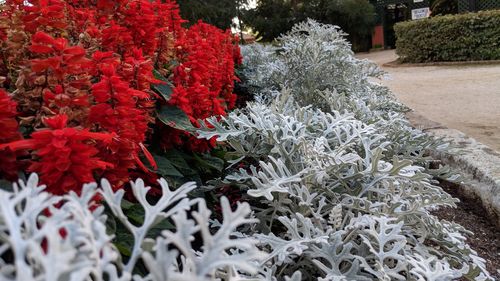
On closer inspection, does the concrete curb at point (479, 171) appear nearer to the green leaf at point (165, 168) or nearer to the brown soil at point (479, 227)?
the brown soil at point (479, 227)

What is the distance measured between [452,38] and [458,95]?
6.35 meters

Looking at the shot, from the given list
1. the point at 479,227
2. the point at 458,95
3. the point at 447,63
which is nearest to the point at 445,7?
the point at 447,63

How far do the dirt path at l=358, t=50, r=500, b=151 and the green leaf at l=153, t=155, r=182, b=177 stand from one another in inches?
107

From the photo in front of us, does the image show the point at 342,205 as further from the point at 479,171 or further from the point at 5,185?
the point at 479,171

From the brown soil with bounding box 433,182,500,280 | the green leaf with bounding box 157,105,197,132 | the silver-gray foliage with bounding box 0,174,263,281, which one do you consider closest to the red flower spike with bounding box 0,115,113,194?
the silver-gray foliage with bounding box 0,174,263,281

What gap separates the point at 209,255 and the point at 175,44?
1.64m

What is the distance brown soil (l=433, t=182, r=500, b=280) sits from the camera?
76.3 inches

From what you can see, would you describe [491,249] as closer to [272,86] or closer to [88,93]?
[88,93]

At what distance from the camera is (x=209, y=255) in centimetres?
59

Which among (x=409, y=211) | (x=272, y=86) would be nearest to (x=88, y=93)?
(x=409, y=211)

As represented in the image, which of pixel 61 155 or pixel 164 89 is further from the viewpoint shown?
pixel 164 89

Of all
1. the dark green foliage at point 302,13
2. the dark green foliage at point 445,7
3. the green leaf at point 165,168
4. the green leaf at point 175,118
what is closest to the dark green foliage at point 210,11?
the dark green foliage at point 302,13

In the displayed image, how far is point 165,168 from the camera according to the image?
1.52m

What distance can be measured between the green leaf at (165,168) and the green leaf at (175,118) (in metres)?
0.11
